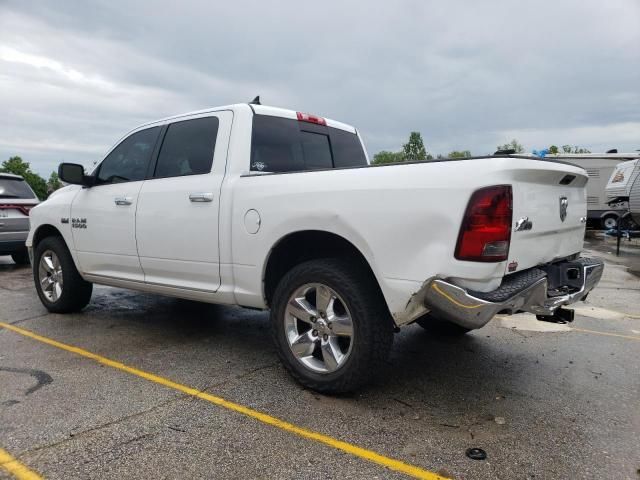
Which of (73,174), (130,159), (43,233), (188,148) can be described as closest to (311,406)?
(188,148)

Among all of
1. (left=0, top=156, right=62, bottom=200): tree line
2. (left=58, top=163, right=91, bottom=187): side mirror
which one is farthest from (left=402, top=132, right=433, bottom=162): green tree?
(left=58, top=163, right=91, bottom=187): side mirror

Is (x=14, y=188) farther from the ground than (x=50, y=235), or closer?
farther from the ground

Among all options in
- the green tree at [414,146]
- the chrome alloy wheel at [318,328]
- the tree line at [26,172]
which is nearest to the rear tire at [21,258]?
the chrome alloy wheel at [318,328]

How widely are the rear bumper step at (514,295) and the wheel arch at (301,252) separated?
1.61 feet

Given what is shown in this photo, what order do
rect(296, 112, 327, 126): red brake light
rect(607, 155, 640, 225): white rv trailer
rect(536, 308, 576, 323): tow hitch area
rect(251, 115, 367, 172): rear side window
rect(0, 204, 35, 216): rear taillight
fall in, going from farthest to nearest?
1. rect(607, 155, 640, 225): white rv trailer
2. rect(0, 204, 35, 216): rear taillight
3. rect(296, 112, 327, 126): red brake light
4. rect(251, 115, 367, 172): rear side window
5. rect(536, 308, 576, 323): tow hitch area

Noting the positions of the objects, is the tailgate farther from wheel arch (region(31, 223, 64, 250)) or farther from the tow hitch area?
wheel arch (region(31, 223, 64, 250))

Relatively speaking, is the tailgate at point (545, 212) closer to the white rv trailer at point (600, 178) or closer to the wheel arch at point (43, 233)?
the wheel arch at point (43, 233)

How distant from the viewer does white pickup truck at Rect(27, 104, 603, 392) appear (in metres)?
2.72

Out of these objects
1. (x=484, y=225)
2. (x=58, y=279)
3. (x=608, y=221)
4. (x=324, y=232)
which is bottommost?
(x=608, y=221)

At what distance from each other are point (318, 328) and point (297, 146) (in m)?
1.72

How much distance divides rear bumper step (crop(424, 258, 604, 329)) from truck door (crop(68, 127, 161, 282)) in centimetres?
288

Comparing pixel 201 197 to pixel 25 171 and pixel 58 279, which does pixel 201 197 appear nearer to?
pixel 58 279

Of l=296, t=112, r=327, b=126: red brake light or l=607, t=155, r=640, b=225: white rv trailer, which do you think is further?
l=607, t=155, r=640, b=225: white rv trailer

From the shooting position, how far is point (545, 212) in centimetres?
312
